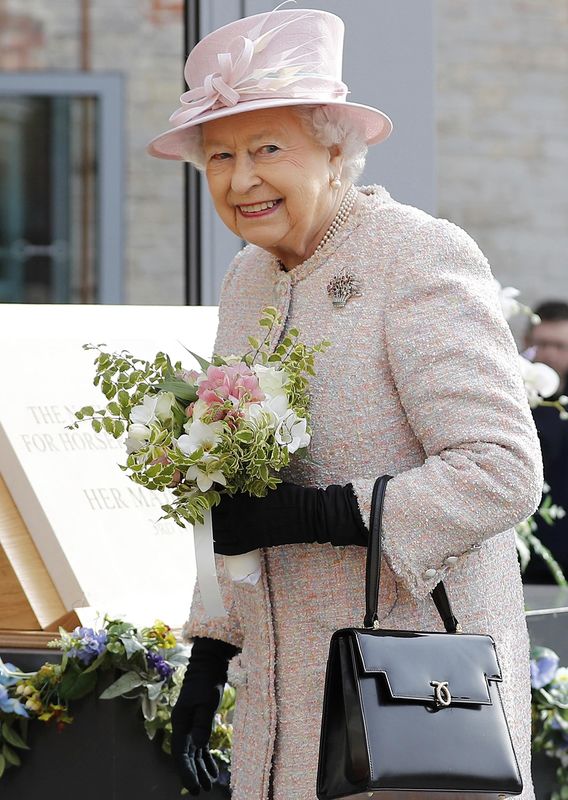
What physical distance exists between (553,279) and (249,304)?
6.55 meters

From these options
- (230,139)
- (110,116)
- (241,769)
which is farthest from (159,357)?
(110,116)

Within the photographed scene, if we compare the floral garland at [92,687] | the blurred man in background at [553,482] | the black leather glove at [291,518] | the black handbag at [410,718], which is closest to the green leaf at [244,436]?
the black leather glove at [291,518]

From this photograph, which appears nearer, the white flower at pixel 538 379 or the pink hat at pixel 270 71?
the pink hat at pixel 270 71

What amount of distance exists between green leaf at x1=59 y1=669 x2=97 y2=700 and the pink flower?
0.94m

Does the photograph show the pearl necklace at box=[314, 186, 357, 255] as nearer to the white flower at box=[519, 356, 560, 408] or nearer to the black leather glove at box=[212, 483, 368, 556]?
the black leather glove at box=[212, 483, 368, 556]

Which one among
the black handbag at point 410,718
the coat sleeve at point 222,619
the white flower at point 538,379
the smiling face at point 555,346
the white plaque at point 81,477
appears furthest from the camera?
the smiling face at point 555,346

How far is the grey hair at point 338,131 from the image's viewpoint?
2.15m

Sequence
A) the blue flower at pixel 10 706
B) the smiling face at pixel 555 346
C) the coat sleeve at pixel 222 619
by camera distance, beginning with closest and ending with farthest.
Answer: the coat sleeve at pixel 222 619 < the blue flower at pixel 10 706 < the smiling face at pixel 555 346

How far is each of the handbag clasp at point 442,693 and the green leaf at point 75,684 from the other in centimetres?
103

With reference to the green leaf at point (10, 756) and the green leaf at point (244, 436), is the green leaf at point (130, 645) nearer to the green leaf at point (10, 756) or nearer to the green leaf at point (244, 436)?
the green leaf at point (10, 756)

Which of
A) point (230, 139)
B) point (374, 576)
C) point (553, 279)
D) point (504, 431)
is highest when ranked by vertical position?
point (230, 139)

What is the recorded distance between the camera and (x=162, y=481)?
6.47 ft

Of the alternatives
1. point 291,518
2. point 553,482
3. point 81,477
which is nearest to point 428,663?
point 291,518

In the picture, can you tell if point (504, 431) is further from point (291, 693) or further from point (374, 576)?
point (291, 693)
